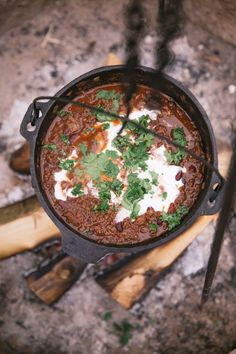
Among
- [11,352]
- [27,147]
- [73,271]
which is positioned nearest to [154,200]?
[73,271]

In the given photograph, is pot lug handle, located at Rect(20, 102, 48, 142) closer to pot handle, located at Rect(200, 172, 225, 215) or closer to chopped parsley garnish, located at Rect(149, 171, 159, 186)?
chopped parsley garnish, located at Rect(149, 171, 159, 186)

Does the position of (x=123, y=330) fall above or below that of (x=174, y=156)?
below

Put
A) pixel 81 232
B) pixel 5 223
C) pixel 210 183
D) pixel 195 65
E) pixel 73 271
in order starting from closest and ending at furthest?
pixel 210 183, pixel 81 232, pixel 5 223, pixel 73 271, pixel 195 65

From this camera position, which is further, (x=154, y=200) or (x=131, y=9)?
(x=131, y=9)

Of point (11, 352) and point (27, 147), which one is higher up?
point (27, 147)

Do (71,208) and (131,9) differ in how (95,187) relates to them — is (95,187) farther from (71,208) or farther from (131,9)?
(131,9)

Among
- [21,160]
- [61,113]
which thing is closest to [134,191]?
[61,113]

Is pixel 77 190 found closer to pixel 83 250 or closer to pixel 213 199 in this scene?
pixel 83 250
